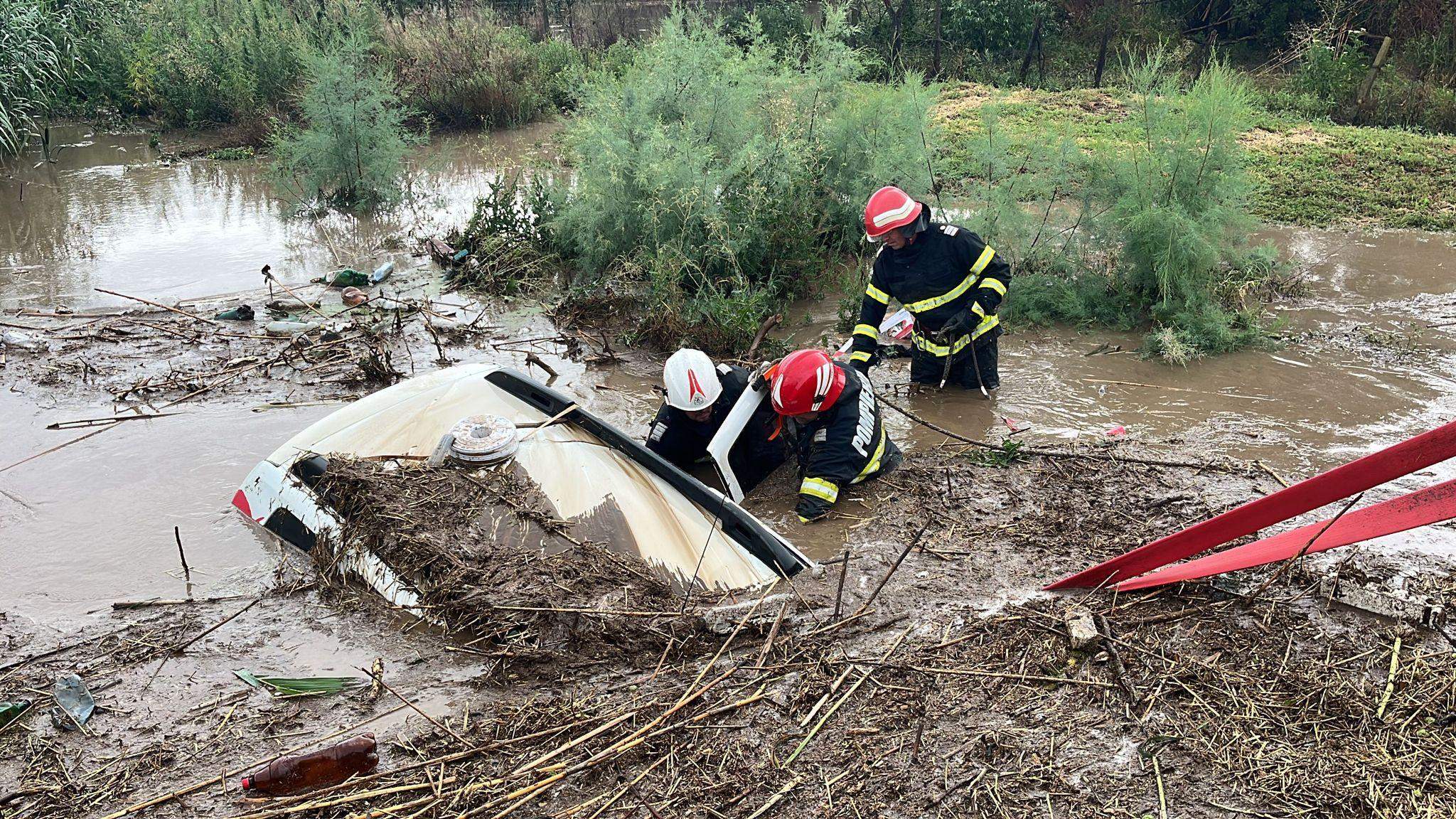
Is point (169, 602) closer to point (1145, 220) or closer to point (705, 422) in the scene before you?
point (705, 422)

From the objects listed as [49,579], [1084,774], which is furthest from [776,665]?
[49,579]

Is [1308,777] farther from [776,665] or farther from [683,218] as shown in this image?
[683,218]

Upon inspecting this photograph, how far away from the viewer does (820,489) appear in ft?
16.0

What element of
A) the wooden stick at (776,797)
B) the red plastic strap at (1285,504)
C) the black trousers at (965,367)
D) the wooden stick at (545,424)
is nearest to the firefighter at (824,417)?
the wooden stick at (545,424)

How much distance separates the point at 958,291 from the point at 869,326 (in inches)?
26.3

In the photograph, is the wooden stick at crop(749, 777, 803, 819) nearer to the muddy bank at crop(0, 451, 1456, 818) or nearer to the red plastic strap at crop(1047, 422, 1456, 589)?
the muddy bank at crop(0, 451, 1456, 818)

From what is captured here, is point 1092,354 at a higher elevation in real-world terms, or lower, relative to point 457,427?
lower

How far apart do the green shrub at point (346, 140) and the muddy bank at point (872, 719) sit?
26.7 ft

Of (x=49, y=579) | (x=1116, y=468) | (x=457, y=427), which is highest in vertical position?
(x=457, y=427)

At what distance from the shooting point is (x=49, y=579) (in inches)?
183

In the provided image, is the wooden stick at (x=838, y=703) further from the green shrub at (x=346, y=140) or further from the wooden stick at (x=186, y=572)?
the green shrub at (x=346, y=140)

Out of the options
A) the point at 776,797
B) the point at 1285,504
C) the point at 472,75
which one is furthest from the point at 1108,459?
the point at 472,75

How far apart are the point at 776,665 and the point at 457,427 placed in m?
1.88

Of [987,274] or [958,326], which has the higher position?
[987,274]
